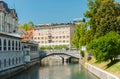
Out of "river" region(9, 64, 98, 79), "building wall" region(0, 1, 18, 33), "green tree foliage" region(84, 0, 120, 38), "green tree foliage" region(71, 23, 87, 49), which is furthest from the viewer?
"green tree foliage" region(71, 23, 87, 49)

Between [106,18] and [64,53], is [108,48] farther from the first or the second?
[64,53]

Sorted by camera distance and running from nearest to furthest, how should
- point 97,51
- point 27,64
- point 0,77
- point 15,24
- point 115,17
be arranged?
point 0,77 → point 97,51 → point 115,17 → point 27,64 → point 15,24

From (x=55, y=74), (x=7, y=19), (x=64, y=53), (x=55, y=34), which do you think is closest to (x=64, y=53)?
(x=64, y=53)

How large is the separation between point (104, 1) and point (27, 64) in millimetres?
21982

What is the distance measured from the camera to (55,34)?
127875mm

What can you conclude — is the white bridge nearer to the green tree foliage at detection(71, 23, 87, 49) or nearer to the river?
the green tree foliage at detection(71, 23, 87, 49)

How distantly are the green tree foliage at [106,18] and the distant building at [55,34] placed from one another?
2618 inches

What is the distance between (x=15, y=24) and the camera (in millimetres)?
70750

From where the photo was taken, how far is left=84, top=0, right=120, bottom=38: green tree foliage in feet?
169

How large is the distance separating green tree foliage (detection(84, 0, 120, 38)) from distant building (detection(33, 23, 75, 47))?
66.5m

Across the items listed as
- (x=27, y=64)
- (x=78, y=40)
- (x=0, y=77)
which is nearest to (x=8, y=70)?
(x=0, y=77)

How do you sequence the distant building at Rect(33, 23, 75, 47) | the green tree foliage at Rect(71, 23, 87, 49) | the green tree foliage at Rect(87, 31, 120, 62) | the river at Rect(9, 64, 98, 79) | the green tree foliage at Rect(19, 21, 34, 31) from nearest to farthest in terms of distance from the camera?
the green tree foliage at Rect(87, 31, 120, 62), the river at Rect(9, 64, 98, 79), the green tree foliage at Rect(71, 23, 87, 49), the green tree foliage at Rect(19, 21, 34, 31), the distant building at Rect(33, 23, 75, 47)

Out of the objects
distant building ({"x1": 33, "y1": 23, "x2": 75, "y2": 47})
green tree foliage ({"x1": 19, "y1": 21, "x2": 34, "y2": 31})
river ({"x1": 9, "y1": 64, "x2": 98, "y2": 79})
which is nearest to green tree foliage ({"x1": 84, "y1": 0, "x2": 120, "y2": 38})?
river ({"x1": 9, "y1": 64, "x2": 98, "y2": 79})

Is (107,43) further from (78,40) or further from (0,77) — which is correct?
(78,40)
